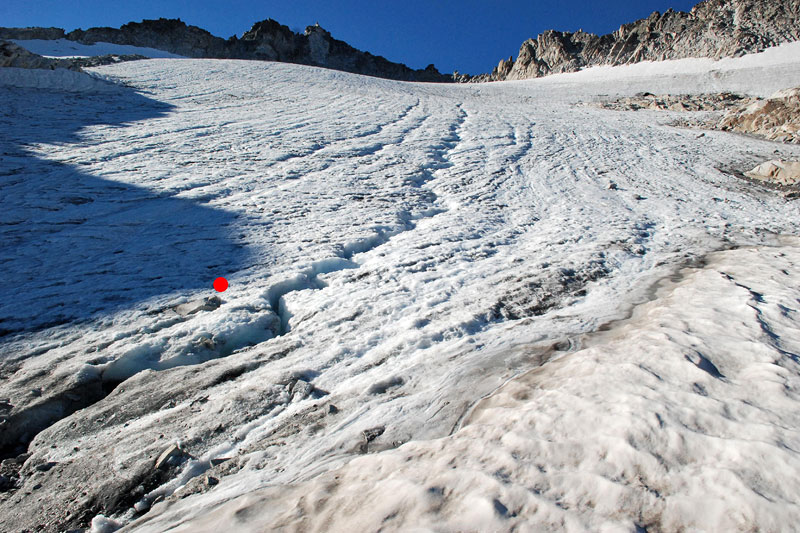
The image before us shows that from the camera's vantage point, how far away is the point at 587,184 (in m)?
5.69

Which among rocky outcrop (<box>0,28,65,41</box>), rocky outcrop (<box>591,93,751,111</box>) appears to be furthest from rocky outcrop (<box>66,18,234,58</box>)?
rocky outcrop (<box>591,93,751,111</box>)

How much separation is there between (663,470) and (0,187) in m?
5.58

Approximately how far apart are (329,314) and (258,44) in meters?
48.5

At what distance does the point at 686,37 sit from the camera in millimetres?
22562

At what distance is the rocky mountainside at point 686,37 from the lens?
20.0m

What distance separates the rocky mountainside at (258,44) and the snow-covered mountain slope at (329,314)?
38.6m

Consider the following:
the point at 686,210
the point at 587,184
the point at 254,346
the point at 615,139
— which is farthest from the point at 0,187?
the point at 615,139

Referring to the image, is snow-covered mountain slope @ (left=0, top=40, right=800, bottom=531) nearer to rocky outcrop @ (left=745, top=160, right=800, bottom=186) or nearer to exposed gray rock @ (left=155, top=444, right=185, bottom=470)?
exposed gray rock @ (left=155, top=444, right=185, bottom=470)

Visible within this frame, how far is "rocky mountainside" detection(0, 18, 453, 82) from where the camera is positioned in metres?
38.6

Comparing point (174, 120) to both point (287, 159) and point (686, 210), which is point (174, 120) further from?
point (686, 210)

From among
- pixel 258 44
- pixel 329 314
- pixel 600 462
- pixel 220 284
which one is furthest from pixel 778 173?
pixel 258 44

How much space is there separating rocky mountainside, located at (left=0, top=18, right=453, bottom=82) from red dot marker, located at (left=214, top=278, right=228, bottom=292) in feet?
133

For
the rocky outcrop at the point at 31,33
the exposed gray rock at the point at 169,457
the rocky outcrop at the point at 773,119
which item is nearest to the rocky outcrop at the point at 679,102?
the rocky outcrop at the point at 773,119

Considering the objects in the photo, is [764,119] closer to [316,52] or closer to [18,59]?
[18,59]
